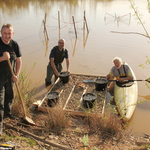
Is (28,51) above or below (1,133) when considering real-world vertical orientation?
above

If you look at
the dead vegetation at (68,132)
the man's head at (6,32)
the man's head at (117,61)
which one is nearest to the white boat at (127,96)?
the man's head at (117,61)

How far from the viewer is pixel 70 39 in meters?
12.2

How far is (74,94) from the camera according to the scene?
5.15 m

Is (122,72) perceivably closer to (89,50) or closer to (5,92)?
(5,92)

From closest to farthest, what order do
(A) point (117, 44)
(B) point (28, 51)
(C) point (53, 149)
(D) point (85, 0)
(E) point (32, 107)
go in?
(C) point (53, 149), (E) point (32, 107), (B) point (28, 51), (A) point (117, 44), (D) point (85, 0)

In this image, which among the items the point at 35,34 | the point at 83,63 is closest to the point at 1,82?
the point at 83,63

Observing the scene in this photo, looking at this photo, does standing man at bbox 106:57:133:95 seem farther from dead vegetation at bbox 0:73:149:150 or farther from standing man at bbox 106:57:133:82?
dead vegetation at bbox 0:73:149:150

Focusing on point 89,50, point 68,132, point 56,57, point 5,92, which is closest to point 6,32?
point 5,92

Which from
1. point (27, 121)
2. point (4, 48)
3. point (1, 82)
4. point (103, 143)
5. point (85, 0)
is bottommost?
point (103, 143)

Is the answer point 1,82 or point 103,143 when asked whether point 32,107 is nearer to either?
point 1,82

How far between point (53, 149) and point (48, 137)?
42 cm

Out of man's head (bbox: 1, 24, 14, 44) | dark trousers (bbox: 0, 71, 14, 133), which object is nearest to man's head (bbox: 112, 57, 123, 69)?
dark trousers (bbox: 0, 71, 14, 133)

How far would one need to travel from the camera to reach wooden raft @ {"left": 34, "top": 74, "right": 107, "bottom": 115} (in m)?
4.43

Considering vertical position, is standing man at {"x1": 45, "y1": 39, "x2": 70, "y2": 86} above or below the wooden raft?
above
